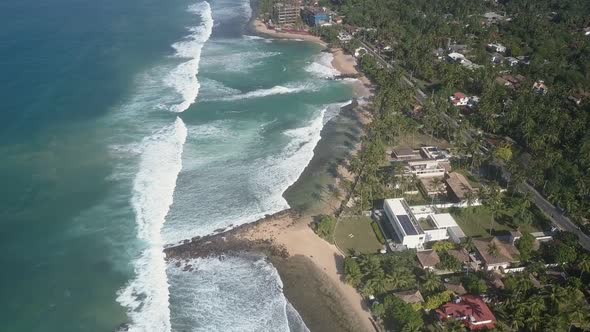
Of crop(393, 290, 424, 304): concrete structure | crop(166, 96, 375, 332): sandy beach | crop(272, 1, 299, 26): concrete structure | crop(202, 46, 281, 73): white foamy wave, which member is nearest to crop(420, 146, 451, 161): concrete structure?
crop(166, 96, 375, 332): sandy beach

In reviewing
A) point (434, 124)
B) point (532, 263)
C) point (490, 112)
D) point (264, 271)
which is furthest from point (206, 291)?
point (490, 112)

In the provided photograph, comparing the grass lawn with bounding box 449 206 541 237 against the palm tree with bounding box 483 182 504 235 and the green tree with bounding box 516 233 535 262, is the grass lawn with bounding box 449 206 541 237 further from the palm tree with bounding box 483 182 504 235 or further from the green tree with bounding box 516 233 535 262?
the green tree with bounding box 516 233 535 262

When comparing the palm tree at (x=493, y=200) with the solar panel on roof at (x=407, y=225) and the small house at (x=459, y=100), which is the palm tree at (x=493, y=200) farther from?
the small house at (x=459, y=100)

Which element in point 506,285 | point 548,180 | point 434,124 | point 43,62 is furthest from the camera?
point 43,62

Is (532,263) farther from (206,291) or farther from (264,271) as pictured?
(206,291)

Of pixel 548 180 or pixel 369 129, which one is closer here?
pixel 548 180

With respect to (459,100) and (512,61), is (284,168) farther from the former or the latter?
(512,61)

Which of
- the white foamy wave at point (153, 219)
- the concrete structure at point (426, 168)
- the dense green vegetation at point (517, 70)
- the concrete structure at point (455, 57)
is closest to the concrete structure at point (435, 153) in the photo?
the concrete structure at point (426, 168)
